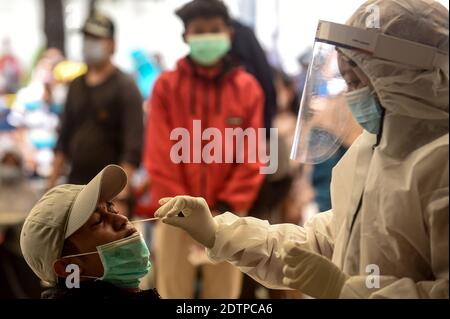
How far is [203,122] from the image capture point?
273cm

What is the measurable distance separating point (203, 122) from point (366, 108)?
0.81 meters

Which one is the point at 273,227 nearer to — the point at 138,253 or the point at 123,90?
the point at 138,253

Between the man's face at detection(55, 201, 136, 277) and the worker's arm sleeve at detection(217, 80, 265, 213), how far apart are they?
0.42 metres

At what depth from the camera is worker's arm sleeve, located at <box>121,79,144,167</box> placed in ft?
12.5

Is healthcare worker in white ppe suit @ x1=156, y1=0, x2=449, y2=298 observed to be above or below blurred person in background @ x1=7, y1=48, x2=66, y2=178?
above

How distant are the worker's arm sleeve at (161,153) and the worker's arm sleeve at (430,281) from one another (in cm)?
91

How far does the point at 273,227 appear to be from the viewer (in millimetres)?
2229

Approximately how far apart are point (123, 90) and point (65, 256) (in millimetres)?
1793

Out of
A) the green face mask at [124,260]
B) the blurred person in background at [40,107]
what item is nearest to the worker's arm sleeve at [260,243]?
the green face mask at [124,260]

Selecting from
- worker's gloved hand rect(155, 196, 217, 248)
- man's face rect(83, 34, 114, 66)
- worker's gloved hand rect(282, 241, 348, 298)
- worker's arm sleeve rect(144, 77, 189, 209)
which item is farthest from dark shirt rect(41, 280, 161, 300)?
man's face rect(83, 34, 114, 66)

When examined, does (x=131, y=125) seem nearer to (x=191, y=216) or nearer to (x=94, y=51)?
(x=94, y=51)

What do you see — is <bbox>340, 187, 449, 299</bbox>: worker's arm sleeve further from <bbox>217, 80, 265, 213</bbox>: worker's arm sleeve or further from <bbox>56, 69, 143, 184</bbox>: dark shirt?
<bbox>56, 69, 143, 184</bbox>: dark shirt
